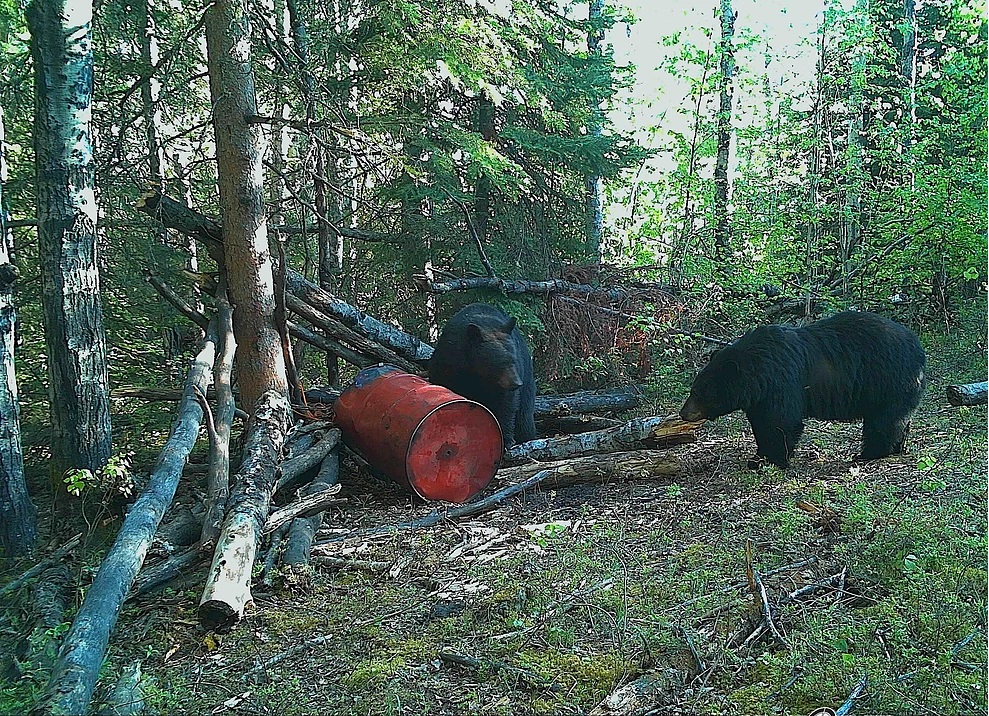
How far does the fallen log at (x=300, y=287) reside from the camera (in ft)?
25.8

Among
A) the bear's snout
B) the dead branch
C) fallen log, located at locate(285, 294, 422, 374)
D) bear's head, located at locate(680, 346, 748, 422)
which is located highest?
fallen log, located at locate(285, 294, 422, 374)

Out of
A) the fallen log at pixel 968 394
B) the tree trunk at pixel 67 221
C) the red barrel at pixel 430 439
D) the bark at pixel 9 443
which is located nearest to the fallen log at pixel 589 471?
the red barrel at pixel 430 439

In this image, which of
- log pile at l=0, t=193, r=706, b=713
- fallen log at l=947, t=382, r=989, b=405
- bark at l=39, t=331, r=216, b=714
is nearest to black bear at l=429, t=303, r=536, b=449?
log pile at l=0, t=193, r=706, b=713

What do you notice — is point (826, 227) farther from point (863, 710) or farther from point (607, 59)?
point (863, 710)

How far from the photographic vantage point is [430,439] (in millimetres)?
6906

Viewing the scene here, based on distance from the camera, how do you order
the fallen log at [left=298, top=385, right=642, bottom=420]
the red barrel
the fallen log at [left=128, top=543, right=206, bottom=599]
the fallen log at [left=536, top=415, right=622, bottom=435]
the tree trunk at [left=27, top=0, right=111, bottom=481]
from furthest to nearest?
the fallen log at [left=298, top=385, right=642, bottom=420]
the fallen log at [left=536, top=415, right=622, bottom=435]
the red barrel
the tree trunk at [left=27, top=0, right=111, bottom=481]
the fallen log at [left=128, top=543, right=206, bottom=599]

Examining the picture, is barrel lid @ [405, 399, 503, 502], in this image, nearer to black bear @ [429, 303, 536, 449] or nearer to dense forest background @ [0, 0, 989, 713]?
black bear @ [429, 303, 536, 449]

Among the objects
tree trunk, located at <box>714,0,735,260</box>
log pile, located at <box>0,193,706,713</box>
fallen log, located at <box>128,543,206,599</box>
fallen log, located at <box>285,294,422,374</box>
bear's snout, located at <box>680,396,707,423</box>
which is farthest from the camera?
tree trunk, located at <box>714,0,735,260</box>

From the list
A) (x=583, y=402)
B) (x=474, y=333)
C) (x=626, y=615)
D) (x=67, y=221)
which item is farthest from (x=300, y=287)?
(x=626, y=615)

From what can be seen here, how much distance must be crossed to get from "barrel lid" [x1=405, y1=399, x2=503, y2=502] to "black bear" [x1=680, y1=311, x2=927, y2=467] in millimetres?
2038

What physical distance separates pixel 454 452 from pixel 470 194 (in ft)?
16.6

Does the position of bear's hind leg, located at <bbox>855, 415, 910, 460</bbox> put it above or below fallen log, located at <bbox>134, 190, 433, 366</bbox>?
below

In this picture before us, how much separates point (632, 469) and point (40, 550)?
4810 millimetres

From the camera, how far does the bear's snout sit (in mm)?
7605
